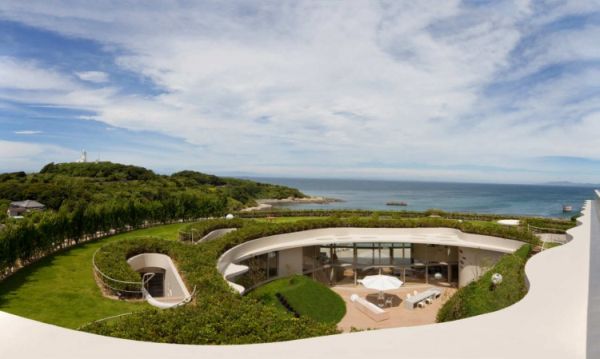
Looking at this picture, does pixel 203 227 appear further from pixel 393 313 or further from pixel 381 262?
pixel 381 262

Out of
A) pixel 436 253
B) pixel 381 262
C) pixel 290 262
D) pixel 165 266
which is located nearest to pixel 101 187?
pixel 290 262

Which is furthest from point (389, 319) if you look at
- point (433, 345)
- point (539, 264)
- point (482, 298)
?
point (433, 345)

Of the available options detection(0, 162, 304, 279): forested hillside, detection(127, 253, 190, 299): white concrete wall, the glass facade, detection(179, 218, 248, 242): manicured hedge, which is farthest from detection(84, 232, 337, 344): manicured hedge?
the glass facade

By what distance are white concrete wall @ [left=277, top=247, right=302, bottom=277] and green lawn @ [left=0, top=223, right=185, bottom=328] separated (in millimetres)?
11716

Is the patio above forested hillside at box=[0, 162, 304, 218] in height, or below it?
below

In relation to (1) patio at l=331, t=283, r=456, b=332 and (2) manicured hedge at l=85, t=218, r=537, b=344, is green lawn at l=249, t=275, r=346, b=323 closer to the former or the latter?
(1) patio at l=331, t=283, r=456, b=332

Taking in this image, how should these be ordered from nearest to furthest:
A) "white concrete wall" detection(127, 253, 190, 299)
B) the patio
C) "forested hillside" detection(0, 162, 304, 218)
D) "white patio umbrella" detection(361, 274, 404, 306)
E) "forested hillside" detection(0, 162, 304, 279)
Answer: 1. "white concrete wall" detection(127, 253, 190, 299)
2. "forested hillside" detection(0, 162, 304, 279)
3. the patio
4. "white patio umbrella" detection(361, 274, 404, 306)
5. "forested hillside" detection(0, 162, 304, 218)

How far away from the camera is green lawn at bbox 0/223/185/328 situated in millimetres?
12766

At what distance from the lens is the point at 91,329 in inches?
324

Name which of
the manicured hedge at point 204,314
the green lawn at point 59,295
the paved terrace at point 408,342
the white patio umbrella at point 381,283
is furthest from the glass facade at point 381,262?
the paved terrace at point 408,342

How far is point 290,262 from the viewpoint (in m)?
26.5

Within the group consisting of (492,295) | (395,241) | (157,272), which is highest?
(492,295)

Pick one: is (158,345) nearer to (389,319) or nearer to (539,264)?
(539,264)

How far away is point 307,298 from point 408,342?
16481mm
